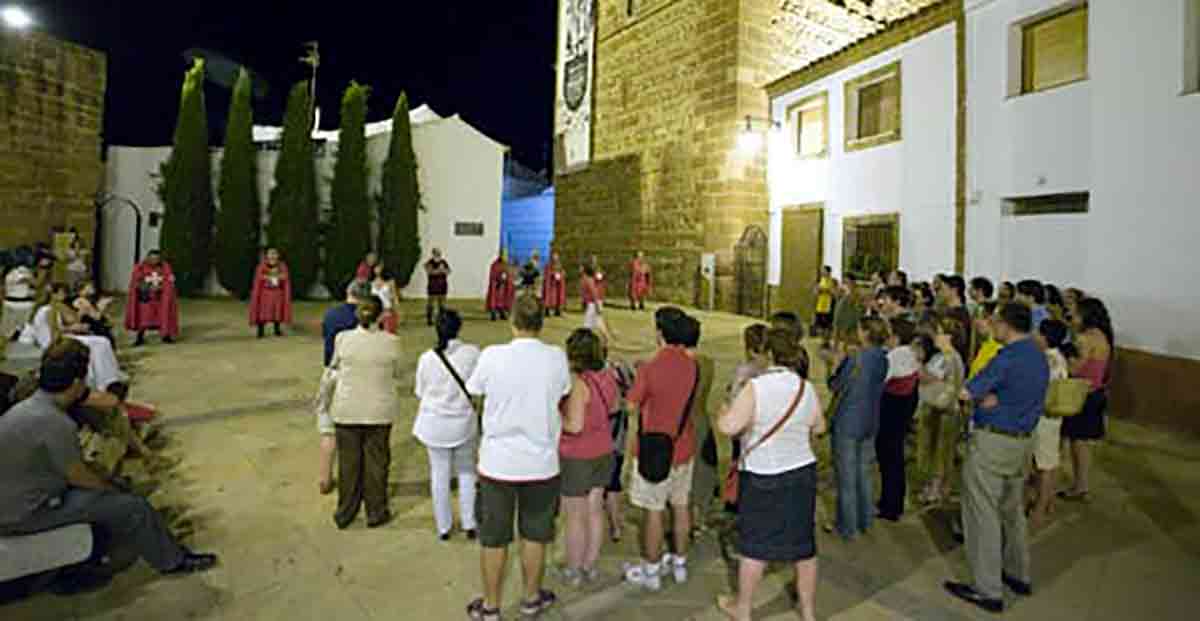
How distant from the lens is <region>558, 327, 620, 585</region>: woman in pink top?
3.39m

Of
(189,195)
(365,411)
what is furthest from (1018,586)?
(189,195)

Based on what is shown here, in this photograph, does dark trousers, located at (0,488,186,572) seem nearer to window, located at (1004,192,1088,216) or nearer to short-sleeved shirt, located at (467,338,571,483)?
short-sleeved shirt, located at (467,338,571,483)

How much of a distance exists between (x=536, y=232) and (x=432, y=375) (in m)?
23.8

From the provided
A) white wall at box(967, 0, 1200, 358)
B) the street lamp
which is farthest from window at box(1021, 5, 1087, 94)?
the street lamp

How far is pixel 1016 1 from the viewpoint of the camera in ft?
30.6

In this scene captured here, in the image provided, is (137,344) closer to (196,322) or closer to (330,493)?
(196,322)

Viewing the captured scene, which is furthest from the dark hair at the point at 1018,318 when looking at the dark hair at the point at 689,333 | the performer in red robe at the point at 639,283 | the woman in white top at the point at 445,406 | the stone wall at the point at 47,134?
the stone wall at the point at 47,134

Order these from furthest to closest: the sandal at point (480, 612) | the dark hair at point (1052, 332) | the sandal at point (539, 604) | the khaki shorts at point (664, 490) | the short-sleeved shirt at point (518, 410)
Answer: the dark hair at point (1052, 332) → the khaki shorts at point (664, 490) → the sandal at point (539, 604) → the sandal at point (480, 612) → the short-sleeved shirt at point (518, 410)

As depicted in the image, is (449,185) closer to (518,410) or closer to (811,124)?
(811,124)

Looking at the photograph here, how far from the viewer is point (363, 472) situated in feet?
14.1

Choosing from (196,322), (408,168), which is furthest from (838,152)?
(196,322)

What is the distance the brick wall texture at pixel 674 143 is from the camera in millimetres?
15422

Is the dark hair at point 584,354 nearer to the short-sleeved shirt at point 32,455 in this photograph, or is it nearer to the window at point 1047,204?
the short-sleeved shirt at point 32,455

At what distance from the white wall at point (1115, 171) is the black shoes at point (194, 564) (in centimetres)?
808
